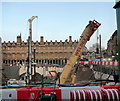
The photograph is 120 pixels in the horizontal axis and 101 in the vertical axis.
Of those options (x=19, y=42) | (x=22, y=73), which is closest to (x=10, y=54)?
(x=19, y=42)

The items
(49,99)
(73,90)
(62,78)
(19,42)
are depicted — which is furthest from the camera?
(19,42)

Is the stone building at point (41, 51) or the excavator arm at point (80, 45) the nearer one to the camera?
the excavator arm at point (80, 45)

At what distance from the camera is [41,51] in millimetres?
59969

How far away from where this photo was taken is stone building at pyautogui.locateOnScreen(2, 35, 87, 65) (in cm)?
5906

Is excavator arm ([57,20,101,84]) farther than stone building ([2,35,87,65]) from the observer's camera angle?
No

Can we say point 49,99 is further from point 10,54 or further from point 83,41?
A: point 10,54

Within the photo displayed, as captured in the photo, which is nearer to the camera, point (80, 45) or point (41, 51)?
point (80, 45)

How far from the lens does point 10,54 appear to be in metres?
59.7

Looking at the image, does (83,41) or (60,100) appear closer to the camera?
(60,100)

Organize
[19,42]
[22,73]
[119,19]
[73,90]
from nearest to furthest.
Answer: [119,19] → [73,90] → [22,73] → [19,42]

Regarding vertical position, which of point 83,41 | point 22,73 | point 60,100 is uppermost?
point 83,41

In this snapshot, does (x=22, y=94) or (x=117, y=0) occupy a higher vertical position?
(x=117, y=0)

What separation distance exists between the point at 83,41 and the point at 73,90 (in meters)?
4.32

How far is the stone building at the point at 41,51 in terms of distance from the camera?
2325 inches
